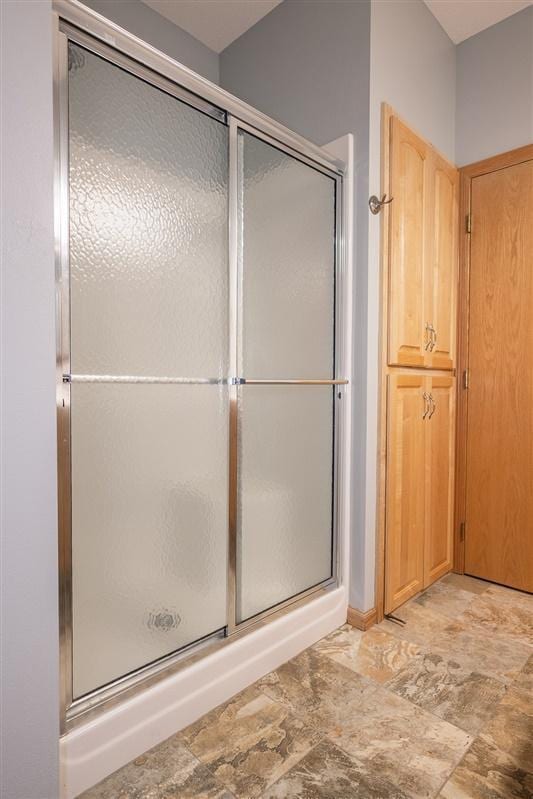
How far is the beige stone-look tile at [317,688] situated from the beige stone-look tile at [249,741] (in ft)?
0.16

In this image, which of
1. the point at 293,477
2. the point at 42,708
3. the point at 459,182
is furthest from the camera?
the point at 459,182

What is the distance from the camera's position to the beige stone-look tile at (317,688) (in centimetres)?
145

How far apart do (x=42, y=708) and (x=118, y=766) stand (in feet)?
1.24

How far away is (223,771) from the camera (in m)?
1.22

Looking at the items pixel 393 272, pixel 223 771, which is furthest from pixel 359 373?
pixel 223 771

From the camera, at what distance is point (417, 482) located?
7.14 feet

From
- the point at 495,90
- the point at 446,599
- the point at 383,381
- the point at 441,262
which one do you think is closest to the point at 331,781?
the point at 446,599

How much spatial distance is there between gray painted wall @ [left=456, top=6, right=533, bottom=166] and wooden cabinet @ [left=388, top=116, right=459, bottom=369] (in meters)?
0.20

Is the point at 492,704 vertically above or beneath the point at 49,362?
beneath

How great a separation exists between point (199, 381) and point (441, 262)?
1492mm

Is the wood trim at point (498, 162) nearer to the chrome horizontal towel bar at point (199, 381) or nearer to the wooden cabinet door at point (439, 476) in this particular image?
the wooden cabinet door at point (439, 476)

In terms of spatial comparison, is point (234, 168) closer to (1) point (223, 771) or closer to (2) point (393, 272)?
(2) point (393, 272)

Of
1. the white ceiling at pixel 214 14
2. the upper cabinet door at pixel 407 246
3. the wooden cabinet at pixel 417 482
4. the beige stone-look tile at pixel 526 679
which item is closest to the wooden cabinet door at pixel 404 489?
the wooden cabinet at pixel 417 482

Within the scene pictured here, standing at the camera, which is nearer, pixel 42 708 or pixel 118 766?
pixel 42 708
